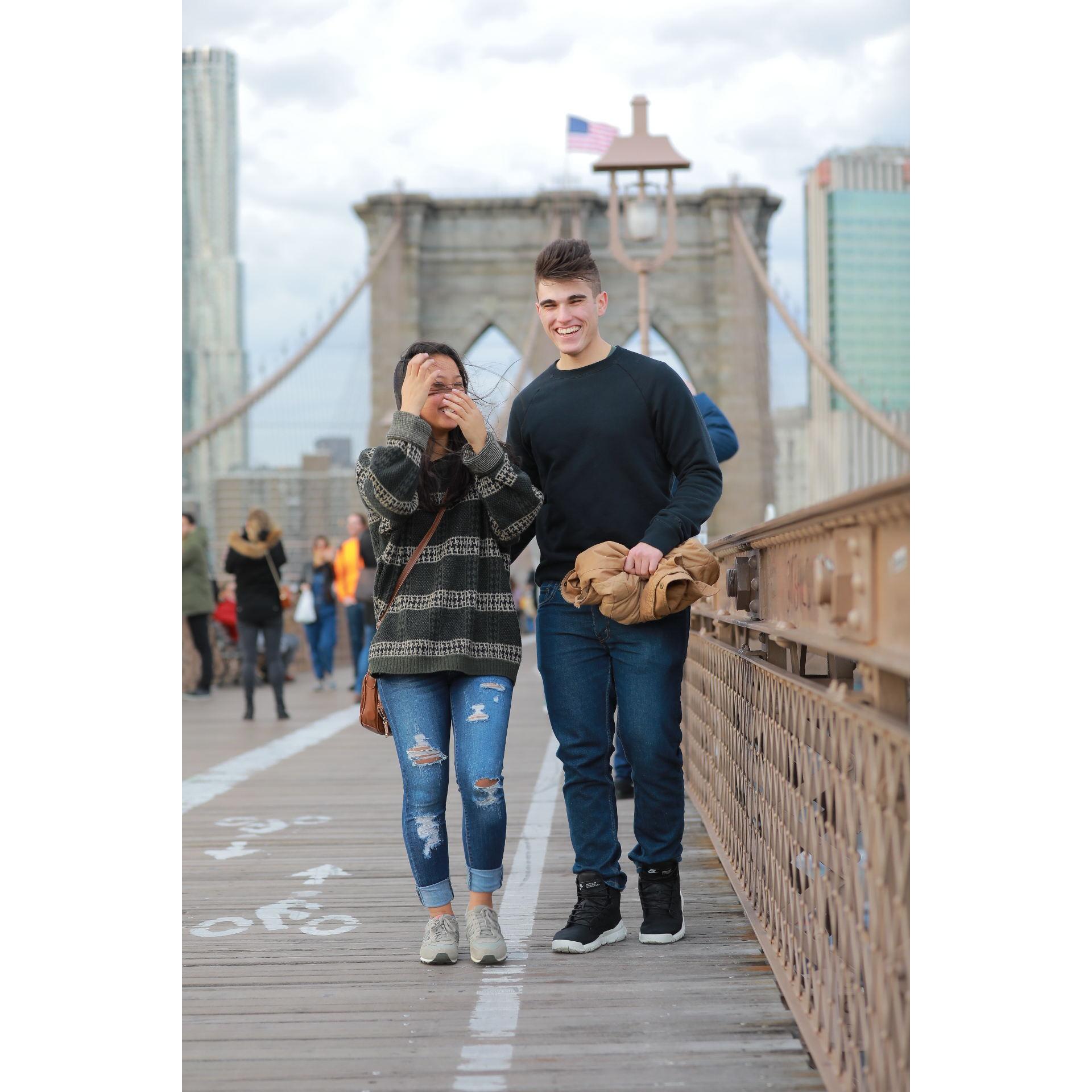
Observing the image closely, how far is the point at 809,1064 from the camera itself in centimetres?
220

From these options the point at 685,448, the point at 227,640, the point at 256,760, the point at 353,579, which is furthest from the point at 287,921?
the point at 227,640

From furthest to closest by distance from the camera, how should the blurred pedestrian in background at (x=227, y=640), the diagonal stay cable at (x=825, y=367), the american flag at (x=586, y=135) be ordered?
the diagonal stay cable at (x=825, y=367) → the american flag at (x=586, y=135) → the blurred pedestrian in background at (x=227, y=640)

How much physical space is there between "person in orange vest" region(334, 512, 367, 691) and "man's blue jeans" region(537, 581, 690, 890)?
6.68 meters

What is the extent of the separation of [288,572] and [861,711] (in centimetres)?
2584

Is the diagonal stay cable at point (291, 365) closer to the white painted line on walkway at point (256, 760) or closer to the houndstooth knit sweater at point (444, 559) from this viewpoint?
the white painted line on walkway at point (256, 760)

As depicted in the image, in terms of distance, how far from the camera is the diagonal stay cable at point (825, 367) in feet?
68.1

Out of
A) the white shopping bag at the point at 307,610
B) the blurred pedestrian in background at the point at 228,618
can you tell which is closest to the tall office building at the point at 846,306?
the blurred pedestrian in background at the point at 228,618

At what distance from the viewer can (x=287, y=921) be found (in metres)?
3.32

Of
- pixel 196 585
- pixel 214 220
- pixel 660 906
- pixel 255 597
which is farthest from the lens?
pixel 214 220

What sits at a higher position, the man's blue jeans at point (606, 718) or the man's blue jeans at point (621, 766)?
the man's blue jeans at point (606, 718)

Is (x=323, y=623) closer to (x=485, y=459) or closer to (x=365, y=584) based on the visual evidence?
(x=365, y=584)

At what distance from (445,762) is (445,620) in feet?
1.02

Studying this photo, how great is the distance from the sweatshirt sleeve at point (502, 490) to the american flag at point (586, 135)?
12.7 meters
